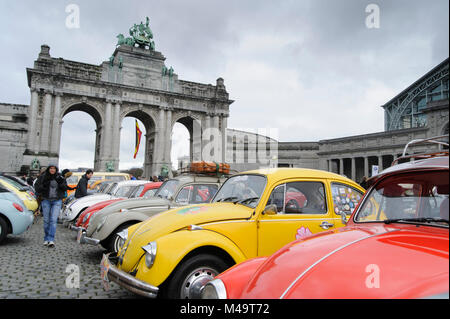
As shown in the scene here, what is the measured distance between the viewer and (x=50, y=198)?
7.67 m

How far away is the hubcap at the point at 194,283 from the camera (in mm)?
3523

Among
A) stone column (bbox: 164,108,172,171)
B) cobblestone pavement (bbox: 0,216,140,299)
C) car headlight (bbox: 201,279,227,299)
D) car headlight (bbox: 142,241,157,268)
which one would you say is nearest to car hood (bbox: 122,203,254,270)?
car headlight (bbox: 142,241,157,268)

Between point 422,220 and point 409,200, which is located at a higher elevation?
point 409,200

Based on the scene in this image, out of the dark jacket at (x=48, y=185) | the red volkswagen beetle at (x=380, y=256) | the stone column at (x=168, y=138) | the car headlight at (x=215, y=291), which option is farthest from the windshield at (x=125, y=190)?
the stone column at (x=168, y=138)

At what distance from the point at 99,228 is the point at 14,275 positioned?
1504 mm

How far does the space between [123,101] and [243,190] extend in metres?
37.0

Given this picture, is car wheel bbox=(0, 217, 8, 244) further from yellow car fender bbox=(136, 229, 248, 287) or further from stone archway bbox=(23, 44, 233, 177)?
stone archway bbox=(23, 44, 233, 177)

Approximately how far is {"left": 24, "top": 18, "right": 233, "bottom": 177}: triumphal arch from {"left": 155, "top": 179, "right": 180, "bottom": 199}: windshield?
30691mm

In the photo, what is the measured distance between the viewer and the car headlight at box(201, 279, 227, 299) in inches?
87.0

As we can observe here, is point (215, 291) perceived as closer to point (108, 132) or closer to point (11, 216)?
point (11, 216)

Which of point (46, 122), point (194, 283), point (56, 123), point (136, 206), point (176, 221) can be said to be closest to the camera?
point (194, 283)

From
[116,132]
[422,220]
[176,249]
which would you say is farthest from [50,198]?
[116,132]


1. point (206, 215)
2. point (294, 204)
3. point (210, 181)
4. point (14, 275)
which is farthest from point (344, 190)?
point (14, 275)

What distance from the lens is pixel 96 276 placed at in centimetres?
532
